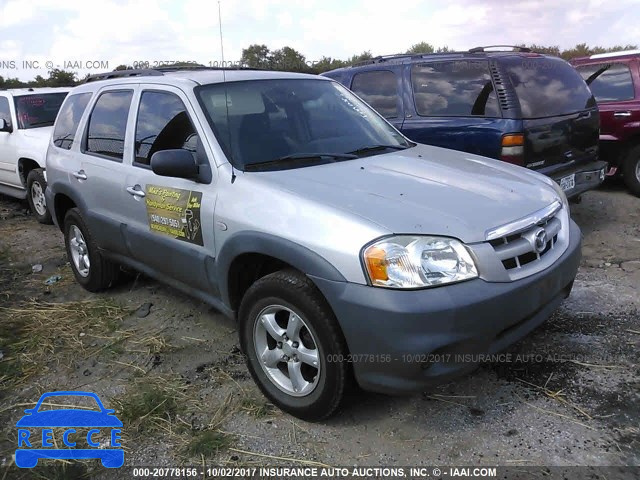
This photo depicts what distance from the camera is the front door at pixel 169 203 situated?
3340 mm

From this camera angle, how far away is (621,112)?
6.95 meters

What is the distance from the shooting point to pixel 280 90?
3791 mm

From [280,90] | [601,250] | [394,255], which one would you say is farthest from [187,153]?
[601,250]

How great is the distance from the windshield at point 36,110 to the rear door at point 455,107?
Answer: 529 centimetres

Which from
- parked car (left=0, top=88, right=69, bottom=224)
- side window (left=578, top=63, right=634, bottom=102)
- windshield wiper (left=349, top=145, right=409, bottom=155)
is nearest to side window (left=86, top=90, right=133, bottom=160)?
windshield wiper (left=349, top=145, right=409, bottom=155)

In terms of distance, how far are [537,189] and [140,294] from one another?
11.0 feet

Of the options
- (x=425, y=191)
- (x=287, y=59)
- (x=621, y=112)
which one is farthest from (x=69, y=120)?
(x=287, y=59)

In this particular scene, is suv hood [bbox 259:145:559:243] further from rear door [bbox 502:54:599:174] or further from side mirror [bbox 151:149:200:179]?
rear door [bbox 502:54:599:174]

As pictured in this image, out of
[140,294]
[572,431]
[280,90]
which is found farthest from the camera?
[140,294]

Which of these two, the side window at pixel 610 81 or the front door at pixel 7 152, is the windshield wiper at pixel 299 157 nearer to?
the side window at pixel 610 81

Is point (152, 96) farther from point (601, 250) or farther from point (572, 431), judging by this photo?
point (601, 250)

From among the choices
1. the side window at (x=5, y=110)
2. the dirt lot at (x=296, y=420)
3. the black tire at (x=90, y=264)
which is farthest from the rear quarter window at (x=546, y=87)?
the side window at (x=5, y=110)

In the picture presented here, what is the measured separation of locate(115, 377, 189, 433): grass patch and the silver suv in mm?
499

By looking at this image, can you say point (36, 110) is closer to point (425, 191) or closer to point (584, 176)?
point (425, 191)
